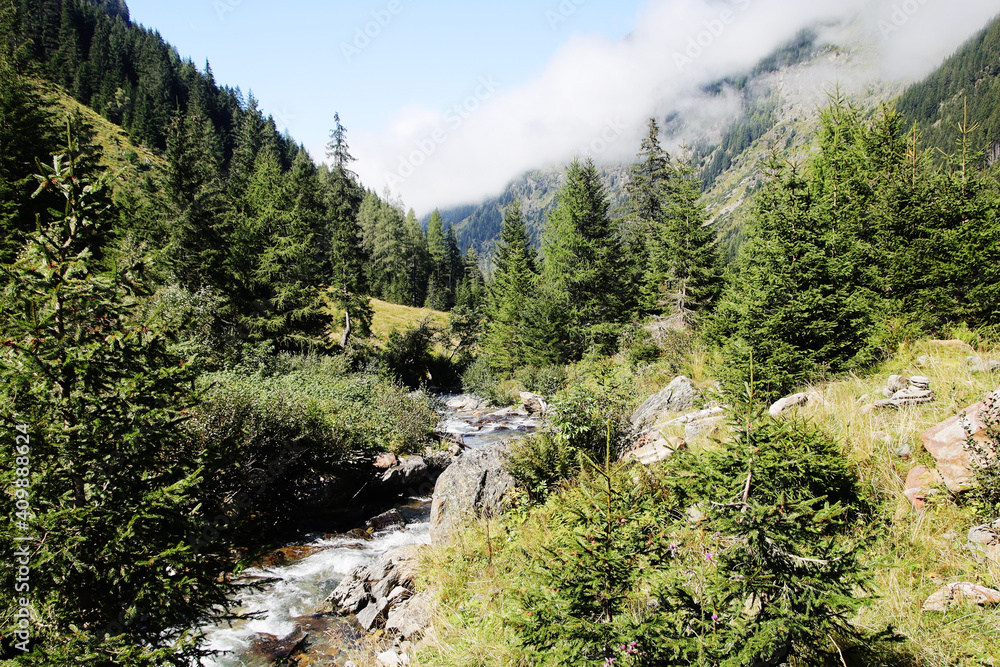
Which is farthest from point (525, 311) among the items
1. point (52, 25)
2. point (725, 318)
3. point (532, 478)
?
point (52, 25)

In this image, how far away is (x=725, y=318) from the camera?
12.8 metres

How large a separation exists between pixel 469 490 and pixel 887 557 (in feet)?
22.3

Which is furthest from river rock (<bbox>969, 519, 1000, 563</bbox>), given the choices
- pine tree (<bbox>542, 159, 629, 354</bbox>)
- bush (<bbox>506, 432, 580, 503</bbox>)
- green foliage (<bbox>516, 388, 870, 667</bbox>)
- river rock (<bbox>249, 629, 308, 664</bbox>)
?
pine tree (<bbox>542, 159, 629, 354</bbox>)

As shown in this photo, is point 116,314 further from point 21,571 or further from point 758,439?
point 758,439

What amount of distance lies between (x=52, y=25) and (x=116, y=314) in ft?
461

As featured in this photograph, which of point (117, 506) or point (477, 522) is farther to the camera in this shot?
point (477, 522)

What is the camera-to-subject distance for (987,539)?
368cm

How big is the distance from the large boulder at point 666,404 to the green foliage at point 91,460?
808 centimetres

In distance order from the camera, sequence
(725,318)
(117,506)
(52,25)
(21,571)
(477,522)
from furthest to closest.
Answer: (52,25) → (725,318) → (477,522) → (117,506) → (21,571)

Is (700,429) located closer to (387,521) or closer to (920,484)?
(920,484)

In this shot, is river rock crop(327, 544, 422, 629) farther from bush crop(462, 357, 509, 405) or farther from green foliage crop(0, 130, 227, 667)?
bush crop(462, 357, 509, 405)

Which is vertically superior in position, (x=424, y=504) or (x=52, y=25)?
(x=52, y=25)

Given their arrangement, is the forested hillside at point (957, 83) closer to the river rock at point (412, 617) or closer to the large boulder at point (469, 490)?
the large boulder at point (469, 490)
